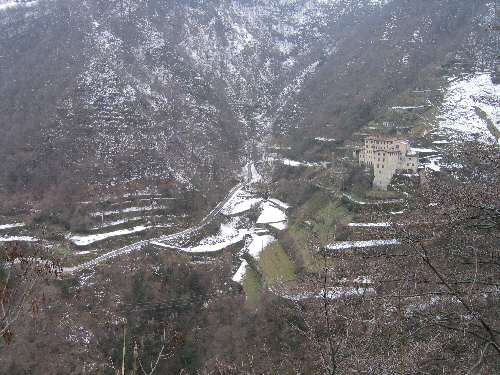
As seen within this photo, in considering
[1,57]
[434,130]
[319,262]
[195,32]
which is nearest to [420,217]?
[319,262]

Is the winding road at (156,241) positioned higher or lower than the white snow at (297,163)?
lower

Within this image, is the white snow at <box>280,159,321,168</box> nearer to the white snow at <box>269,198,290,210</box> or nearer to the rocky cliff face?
the white snow at <box>269,198,290,210</box>

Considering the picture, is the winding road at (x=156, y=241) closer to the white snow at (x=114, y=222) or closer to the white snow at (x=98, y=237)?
the white snow at (x=98, y=237)

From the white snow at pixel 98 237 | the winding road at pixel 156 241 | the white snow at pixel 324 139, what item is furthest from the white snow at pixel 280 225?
the white snow at pixel 324 139

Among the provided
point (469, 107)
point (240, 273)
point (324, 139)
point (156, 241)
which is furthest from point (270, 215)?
point (469, 107)

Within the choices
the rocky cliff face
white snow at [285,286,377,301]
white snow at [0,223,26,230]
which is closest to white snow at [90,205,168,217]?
the rocky cliff face

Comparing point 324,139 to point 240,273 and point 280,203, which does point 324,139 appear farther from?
point 240,273
